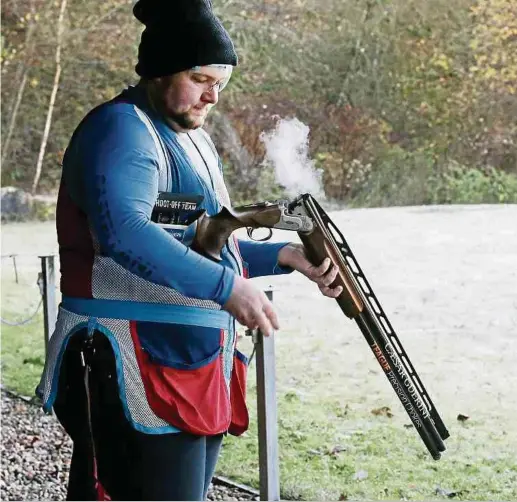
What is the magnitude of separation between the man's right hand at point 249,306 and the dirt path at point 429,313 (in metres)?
1.48

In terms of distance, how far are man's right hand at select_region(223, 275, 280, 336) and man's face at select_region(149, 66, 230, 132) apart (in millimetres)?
280

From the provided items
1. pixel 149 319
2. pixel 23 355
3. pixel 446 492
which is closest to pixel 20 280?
pixel 23 355

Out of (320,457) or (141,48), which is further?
(320,457)

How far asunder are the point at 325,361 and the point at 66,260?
1705 millimetres

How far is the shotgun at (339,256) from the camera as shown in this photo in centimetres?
142

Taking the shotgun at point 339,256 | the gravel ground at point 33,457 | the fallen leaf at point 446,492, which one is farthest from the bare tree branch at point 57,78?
the shotgun at point 339,256

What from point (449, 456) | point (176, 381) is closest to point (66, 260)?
point (176, 381)

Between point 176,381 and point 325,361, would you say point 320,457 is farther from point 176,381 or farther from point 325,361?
point 176,381

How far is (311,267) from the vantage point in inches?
61.7

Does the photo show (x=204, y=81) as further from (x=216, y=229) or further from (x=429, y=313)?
(x=429, y=313)

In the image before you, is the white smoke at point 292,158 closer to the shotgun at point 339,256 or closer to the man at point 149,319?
the shotgun at point 339,256

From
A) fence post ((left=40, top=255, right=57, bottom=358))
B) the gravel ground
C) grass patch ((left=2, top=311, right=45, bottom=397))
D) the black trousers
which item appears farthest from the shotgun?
grass patch ((left=2, top=311, right=45, bottom=397))

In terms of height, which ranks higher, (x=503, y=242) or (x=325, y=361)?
(x=503, y=242)

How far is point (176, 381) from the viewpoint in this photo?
1426 millimetres
